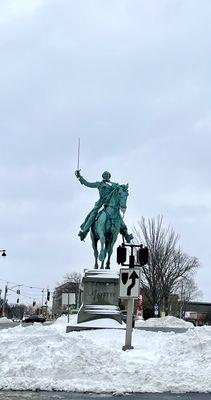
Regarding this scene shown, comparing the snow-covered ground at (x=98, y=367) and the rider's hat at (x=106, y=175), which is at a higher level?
the rider's hat at (x=106, y=175)

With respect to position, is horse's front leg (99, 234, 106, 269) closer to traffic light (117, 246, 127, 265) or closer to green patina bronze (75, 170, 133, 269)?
green patina bronze (75, 170, 133, 269)

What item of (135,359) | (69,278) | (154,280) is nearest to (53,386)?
(135,359)

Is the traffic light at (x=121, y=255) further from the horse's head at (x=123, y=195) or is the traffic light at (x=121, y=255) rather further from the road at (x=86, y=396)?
the horse's head at (x=123, y=195)

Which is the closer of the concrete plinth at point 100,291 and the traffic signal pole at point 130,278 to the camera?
the traffic signal pole at point 130,278

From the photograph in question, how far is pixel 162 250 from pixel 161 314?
689cm

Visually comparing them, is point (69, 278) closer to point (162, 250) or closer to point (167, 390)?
point (162, 250)

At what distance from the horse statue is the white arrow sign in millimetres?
10350

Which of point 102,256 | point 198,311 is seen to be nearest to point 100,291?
point 102,256

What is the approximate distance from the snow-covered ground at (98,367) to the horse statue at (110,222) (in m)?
11.5

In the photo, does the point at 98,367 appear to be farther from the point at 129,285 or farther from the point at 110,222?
the point at 110,222

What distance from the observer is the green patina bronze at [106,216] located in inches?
1081

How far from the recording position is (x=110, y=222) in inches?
1089

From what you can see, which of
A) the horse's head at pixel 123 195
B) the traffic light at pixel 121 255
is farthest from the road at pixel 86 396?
the horse's head at pixel 123 195

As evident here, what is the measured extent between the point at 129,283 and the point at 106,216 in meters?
10.8
